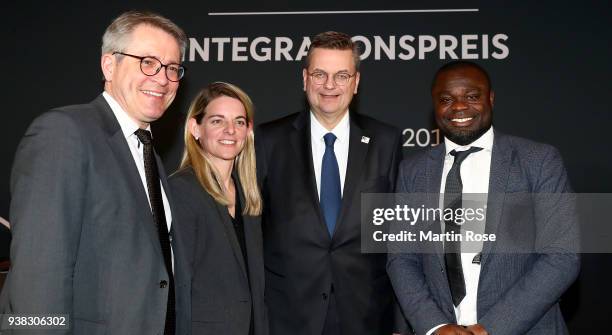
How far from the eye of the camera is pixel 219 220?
261 cm

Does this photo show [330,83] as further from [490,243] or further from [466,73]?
[490,243]

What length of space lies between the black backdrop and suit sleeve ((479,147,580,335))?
204 centimetres

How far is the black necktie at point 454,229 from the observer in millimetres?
2523

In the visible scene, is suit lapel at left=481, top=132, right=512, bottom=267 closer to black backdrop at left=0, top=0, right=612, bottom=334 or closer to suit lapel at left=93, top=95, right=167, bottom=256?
suit lapel at left=93, top=95, right=167, bottom=256

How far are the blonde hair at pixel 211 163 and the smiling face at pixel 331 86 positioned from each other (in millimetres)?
379

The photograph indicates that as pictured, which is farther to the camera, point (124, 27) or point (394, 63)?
point (394, 63)

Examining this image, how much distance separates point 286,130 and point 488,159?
110 centimetres

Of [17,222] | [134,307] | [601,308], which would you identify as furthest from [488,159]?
[601,308]

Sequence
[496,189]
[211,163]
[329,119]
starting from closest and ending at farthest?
[496,189] → [211,163] → [329,119]

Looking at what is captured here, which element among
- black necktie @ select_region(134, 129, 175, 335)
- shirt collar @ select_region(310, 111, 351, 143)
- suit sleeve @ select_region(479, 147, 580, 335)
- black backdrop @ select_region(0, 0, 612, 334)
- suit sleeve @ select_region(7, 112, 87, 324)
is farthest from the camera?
black backdrop @ select_region(0, 0, 612, 334)

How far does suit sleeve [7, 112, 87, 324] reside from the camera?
171cm

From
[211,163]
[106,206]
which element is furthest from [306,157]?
[106,206]

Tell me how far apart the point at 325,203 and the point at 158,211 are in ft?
3.45

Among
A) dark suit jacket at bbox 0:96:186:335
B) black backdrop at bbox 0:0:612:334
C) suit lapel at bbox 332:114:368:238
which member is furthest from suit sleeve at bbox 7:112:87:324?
black backdrop at bbox 0:0:612:334
